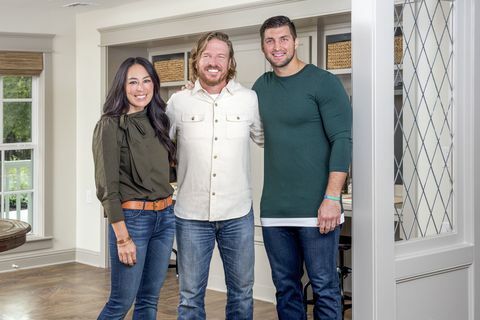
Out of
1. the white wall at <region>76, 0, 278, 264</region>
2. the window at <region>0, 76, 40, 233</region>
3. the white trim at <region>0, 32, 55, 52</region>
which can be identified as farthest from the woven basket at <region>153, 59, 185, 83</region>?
the window at <region>0, 76, 40, 233</region>

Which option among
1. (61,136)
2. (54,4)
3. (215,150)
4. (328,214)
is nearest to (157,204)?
(215,150)

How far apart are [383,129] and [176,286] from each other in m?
3.78

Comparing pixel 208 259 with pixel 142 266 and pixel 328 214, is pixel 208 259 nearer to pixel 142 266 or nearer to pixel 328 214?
pixel 142 266

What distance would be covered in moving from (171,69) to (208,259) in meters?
4.12

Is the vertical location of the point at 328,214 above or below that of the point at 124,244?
above

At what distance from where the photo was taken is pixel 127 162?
9.71 ft

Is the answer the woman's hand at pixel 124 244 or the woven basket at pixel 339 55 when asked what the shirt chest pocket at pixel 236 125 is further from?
the woven basket at pixel 339 55

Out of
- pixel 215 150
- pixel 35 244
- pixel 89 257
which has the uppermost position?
pixel 215 150

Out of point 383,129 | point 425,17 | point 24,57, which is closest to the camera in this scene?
point 383,129

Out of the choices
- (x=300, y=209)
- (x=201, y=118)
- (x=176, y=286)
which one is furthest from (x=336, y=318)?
(x=176, y=286)

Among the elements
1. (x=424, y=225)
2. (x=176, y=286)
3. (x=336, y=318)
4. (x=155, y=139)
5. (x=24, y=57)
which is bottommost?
(x=176, y=286)

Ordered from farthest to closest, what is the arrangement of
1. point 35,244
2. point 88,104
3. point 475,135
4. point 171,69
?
point 88,104 → point 35,244 → point 171,69 → point 475,135

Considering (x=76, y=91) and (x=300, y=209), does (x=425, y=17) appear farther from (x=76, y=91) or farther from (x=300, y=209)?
(x=76, y=91)

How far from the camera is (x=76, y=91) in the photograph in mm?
7516
